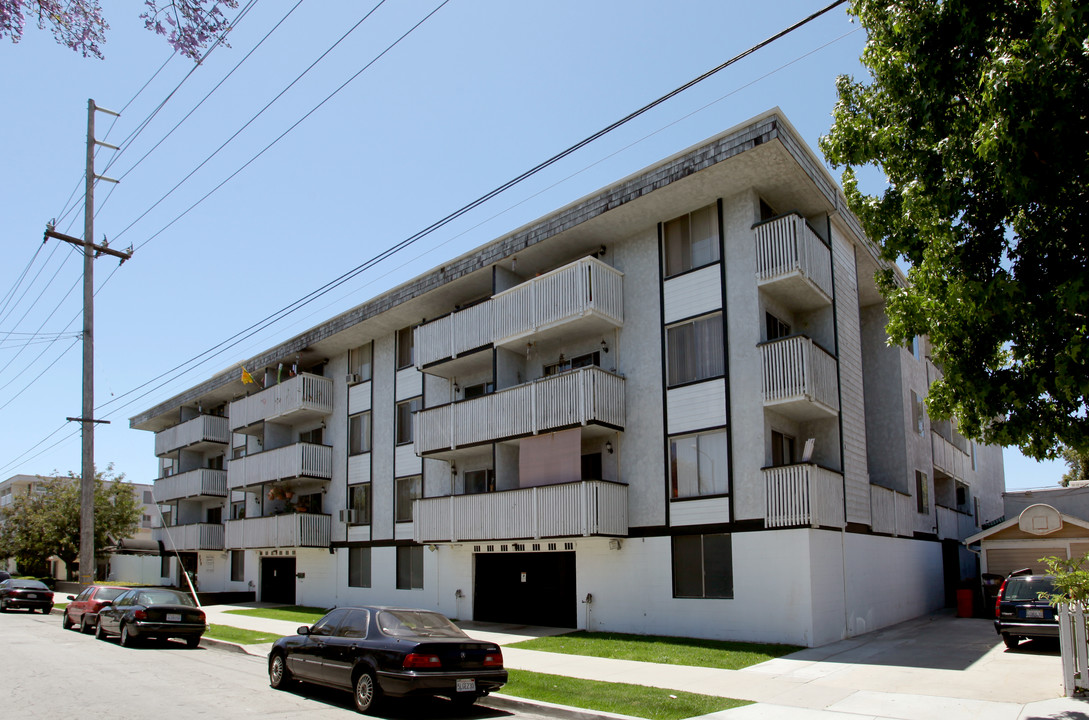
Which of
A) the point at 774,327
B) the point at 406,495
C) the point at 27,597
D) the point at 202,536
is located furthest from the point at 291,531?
the point at 774,327

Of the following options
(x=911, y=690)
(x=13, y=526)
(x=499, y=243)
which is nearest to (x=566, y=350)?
(x=499, y=243)

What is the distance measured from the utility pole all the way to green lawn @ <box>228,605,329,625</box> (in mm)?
5452

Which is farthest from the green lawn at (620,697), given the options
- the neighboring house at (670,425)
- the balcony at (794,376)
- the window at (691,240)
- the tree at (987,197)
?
the window at (691,240)

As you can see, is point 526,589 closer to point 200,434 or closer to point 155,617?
point 155,617

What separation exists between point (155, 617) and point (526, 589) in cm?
955

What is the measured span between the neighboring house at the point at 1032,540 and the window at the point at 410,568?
55.9 ft

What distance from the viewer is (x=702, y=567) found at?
18.8m

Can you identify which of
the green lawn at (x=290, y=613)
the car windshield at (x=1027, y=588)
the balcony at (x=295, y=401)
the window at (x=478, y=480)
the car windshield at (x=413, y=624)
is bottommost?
the green lawn at (x=290, y=613)

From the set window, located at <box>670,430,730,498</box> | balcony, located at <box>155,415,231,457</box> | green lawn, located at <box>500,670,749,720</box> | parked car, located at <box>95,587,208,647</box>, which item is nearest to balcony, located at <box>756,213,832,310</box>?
window, located at <box>670,430,730,498</box>

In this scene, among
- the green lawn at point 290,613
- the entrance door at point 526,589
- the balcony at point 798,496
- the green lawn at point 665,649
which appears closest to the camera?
the green lawn at point 665,649

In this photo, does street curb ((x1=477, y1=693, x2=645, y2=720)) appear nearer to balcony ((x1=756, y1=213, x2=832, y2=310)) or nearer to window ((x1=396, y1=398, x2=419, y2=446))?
balcony ((x1=756, y1=213, x2=832, y2=310))

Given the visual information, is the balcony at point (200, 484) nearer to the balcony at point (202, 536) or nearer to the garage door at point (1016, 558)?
the balcony at point (202, 536)

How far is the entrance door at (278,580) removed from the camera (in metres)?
34.6

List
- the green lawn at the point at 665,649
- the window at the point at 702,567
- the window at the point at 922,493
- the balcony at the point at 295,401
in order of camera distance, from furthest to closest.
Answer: the balcony at the point at 295,401
the window at the point at 922,493
the window at the point at 702,567
the green lawn at the point at 665,649
